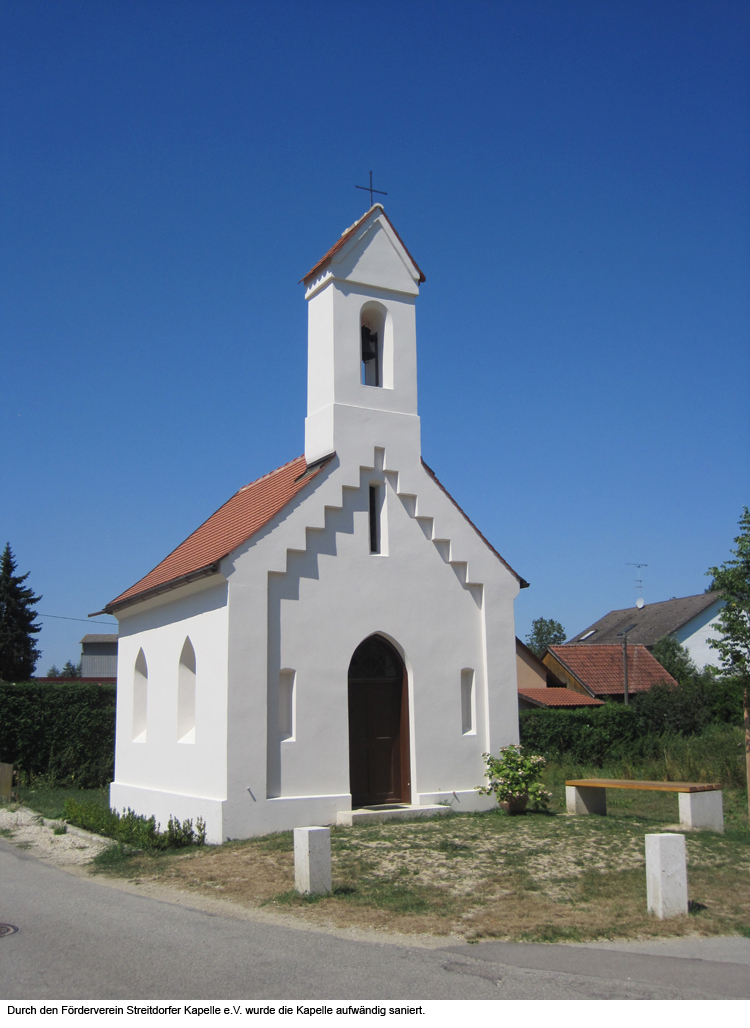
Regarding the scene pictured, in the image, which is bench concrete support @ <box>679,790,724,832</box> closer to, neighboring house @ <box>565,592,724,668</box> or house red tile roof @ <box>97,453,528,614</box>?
house red tile roof @ <box>97,453,528,614</box>

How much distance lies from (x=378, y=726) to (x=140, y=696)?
6.01 metres

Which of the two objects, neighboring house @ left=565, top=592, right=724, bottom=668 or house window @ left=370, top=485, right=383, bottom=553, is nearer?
house window @ left=370, top=485, right=383, bottom=553

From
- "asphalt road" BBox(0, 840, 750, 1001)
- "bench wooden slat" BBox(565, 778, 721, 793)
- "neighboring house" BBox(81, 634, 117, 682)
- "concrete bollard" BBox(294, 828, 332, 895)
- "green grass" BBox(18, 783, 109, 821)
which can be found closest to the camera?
"asphalt road" BBox(0, 840, 750, 1001)

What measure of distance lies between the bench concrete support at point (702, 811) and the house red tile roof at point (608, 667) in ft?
92.8

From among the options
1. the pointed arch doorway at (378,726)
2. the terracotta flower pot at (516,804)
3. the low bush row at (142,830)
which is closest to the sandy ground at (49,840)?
the low bush row at (142,830)

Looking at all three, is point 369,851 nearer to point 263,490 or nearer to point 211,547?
point 211,547

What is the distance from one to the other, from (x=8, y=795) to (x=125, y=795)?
377cm

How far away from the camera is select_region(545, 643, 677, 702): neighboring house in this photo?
140 feet

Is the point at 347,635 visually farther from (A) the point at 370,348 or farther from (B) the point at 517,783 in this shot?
(A) the point at 370,348

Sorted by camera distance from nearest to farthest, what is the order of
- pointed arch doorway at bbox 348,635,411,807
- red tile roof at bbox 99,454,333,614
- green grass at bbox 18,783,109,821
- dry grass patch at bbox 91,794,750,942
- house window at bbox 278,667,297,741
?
dry grass patch at bbox 91,794,750,942 → house window at bbox 278,667,297,741 → red tile roof at bbox 99,454,333,614 → pointed arch doorway at bbox 348,635,411,807 → green grass at bbox 18,783,109,821

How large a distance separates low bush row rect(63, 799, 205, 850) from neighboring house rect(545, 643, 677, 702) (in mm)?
31139

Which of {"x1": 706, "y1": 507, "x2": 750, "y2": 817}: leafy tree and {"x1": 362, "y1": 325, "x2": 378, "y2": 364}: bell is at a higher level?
{"x1": 362, "y1": 325, "x2": 378, "y2": 364}: bell

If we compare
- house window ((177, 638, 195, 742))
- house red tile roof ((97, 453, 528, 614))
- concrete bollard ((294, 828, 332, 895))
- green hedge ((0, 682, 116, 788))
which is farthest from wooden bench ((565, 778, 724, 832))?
green hedge ((0, 682, 116, 788))

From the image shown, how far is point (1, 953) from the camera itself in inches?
301
